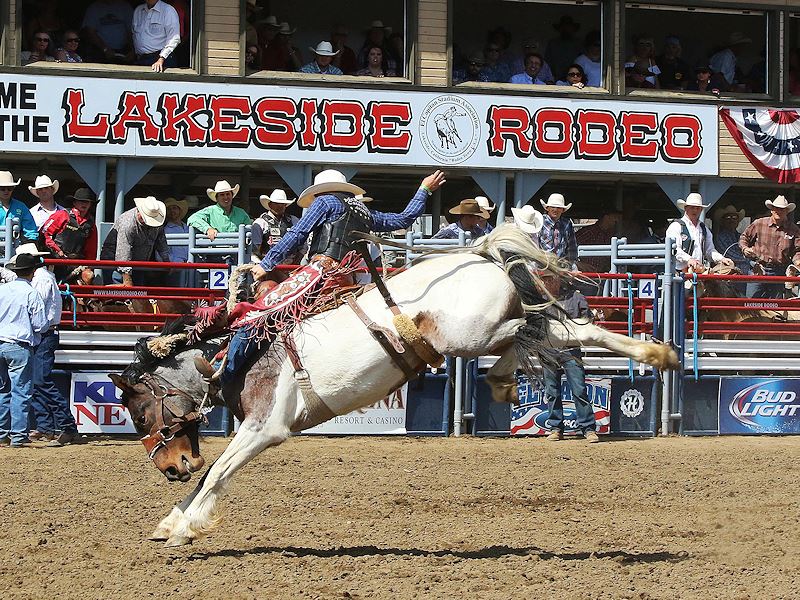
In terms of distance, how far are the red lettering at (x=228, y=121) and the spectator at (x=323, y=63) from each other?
983 mm

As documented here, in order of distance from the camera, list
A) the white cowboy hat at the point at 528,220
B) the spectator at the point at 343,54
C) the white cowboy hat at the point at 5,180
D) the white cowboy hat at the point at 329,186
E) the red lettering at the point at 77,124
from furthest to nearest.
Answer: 1. the spectator at the point at 343,54
2. the red lettering at the point at 77,124
3. the white cowboy hat at the point at 5,180
4. the white cowboy hat at the point at 528,220
5. the white cowboy hat at the point at 329,186

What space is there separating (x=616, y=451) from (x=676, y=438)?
1488 mm

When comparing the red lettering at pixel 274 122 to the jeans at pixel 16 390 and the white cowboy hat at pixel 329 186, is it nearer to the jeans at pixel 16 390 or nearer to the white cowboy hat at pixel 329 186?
the jeans at pixel 16 390

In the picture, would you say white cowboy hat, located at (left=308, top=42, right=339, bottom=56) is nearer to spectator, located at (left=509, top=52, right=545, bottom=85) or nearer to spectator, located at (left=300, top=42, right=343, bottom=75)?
spectator, located at (left=300, top=42, right=343, bottom=75)

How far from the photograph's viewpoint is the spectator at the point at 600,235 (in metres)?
16.4

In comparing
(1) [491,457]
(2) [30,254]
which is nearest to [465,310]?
(1) [491,457]

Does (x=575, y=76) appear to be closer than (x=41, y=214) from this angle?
No

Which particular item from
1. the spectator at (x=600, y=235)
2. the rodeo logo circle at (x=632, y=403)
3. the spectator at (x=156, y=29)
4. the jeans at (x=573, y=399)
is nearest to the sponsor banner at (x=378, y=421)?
the jeans at (x=573, y=399)

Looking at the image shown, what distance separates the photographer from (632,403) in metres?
13.1

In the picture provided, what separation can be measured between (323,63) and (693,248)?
5162 millimetres

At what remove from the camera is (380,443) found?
12.0m

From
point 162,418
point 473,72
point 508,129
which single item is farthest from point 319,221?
point 473,72

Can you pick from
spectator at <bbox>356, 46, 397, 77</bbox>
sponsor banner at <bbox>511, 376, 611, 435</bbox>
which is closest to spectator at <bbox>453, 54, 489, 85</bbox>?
spectator at <bbox>356, 46, 397, 77</bbox>

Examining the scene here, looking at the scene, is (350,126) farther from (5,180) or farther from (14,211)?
(14,211)
